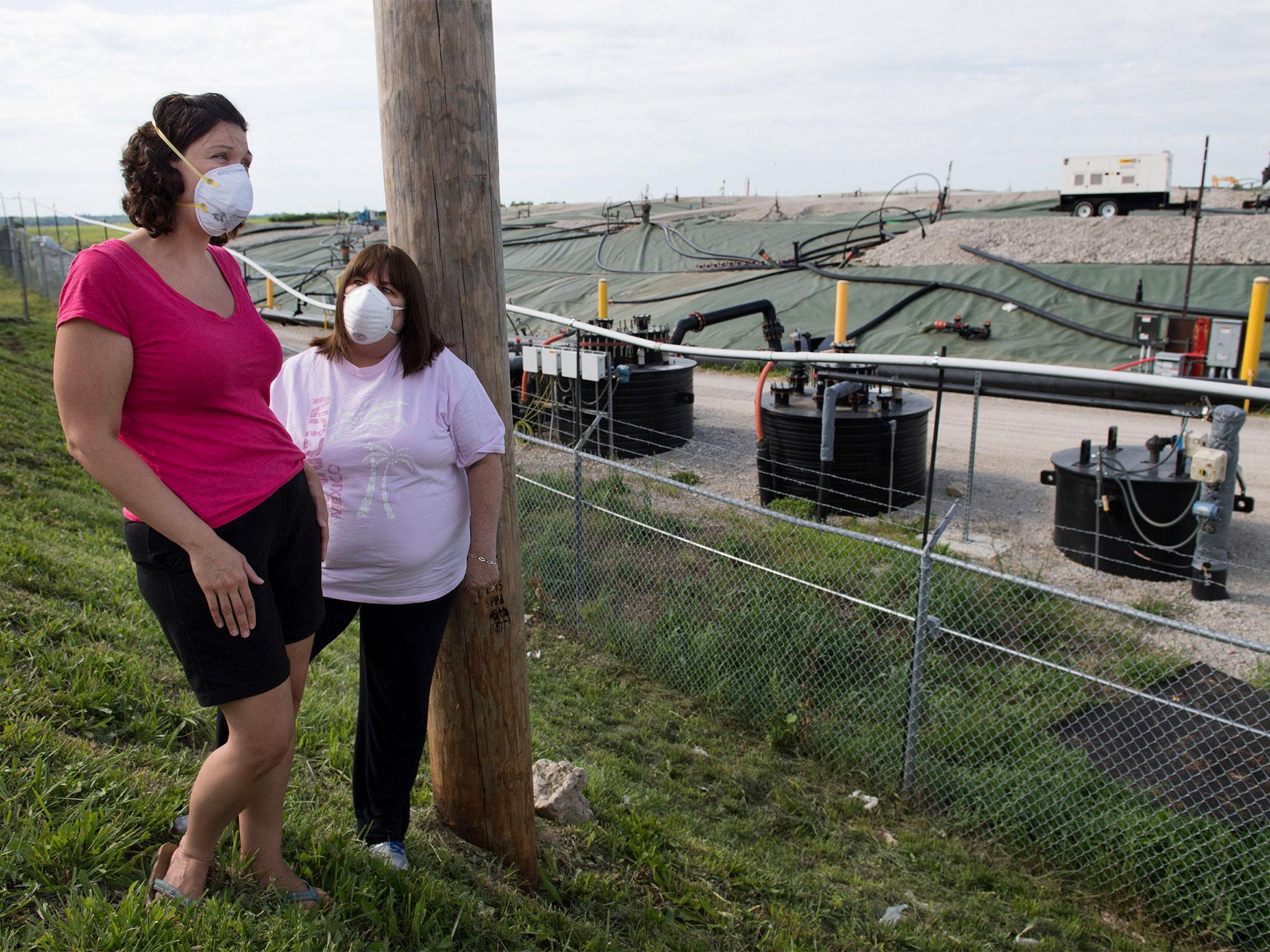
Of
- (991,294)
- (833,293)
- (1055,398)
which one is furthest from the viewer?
(833,293)

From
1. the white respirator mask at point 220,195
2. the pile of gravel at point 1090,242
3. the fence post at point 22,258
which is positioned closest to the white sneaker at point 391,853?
the white respirator mask at point 220,195

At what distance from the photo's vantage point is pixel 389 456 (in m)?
2.45

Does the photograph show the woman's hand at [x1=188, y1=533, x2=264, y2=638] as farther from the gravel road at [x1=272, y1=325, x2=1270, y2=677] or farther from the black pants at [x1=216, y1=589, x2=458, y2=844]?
the gravel road at [x1=272, y1=325, x2=1270, y2=677]

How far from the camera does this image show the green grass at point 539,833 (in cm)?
222

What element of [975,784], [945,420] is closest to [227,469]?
[975,784]

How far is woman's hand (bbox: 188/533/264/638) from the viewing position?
6.30ft

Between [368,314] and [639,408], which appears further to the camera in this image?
[639,408]

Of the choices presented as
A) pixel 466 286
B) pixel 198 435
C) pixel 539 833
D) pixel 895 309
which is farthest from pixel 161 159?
pixel 895 309

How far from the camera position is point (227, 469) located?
6.74 feet

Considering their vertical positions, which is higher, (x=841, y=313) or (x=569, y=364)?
(x=841, y=313)

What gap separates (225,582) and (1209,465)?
6.04 metres

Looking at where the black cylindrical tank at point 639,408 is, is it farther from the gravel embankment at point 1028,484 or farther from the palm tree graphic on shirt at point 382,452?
the palm tree graphic on shirt at point 382,452

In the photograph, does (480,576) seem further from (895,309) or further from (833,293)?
(833,293)

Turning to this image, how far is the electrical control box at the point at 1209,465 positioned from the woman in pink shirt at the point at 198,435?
579 cm
